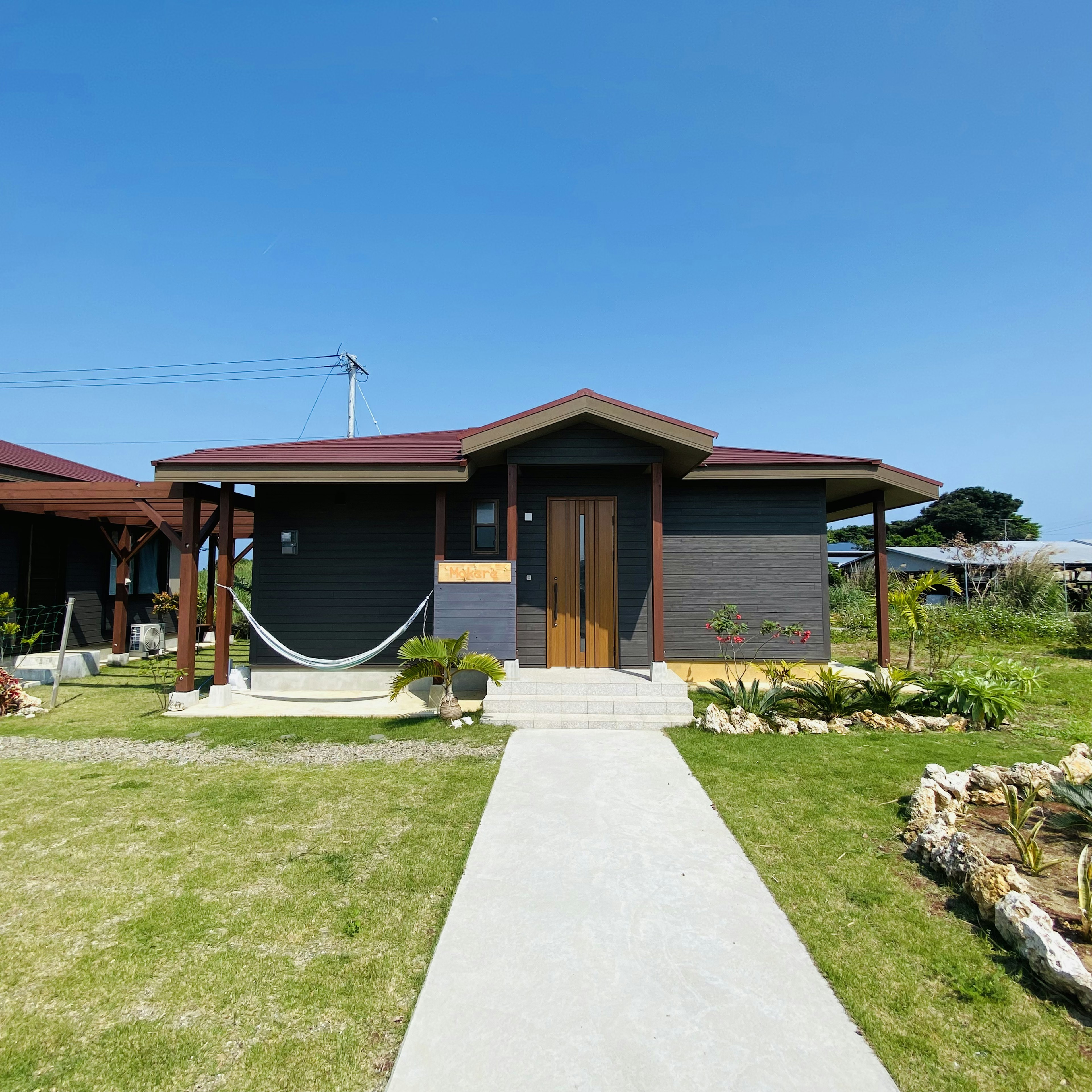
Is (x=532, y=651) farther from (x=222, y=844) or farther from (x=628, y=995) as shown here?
(x=628, y=995)

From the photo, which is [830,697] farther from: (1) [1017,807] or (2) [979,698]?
(1) [1017,807]

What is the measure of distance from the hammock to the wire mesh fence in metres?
4.08

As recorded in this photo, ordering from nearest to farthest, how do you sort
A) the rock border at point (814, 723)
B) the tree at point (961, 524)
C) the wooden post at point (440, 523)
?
the rock border at point (814, 723), the wooden post at point (440, 523), the tree at point (961, 524)

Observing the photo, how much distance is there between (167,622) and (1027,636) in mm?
19467

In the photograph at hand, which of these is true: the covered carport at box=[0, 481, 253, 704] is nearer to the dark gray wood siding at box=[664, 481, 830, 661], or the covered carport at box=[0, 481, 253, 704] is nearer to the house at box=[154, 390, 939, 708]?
the house at box=[154, 390, 939, 708]

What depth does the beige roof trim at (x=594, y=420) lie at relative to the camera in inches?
263

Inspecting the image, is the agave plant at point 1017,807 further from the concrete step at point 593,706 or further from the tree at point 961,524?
the tree at point 961,524

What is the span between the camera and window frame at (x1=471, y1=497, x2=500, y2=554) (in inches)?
313

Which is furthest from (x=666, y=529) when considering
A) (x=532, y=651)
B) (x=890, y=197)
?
(x=890, y=197)

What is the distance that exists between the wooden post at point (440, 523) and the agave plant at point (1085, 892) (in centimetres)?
590

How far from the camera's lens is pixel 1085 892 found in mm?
2402

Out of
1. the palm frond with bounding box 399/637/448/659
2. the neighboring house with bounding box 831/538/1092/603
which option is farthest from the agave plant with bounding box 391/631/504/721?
the neighboring house with bounding box 831/538/1092/603

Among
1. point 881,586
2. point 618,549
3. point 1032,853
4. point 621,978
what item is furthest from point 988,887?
point 881,586

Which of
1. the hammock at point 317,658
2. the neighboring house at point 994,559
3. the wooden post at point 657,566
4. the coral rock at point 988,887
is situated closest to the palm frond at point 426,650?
the hammock at point 317,658
